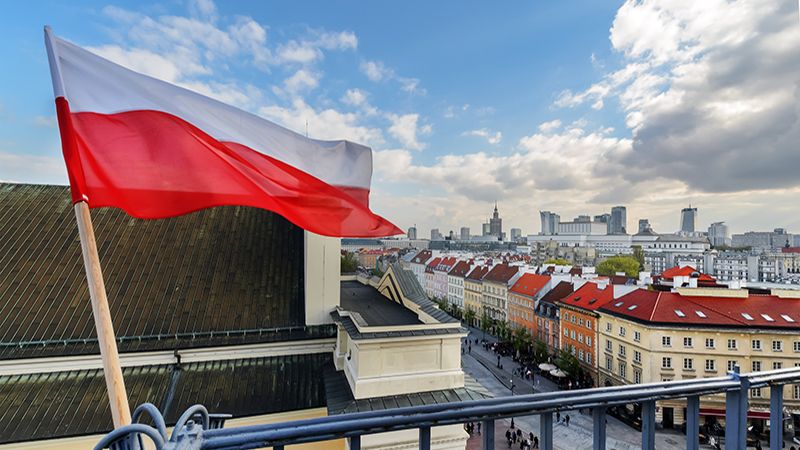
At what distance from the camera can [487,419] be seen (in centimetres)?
201

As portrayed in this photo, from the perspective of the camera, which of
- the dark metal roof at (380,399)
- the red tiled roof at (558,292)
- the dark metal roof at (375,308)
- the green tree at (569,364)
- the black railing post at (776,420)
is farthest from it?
the red tiled roof at (558,292)

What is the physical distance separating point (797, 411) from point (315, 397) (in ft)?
105

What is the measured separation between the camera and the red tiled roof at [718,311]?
1000 inches

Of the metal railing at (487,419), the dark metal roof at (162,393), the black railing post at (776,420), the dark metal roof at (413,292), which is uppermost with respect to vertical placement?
the metal railing at (487,419)

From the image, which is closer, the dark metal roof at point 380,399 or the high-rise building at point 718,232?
the dark metal roof at point 380,399

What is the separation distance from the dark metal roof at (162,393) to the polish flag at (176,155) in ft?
23.9

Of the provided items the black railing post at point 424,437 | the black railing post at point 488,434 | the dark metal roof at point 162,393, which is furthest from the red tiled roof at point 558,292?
the black railing post at point 424,437

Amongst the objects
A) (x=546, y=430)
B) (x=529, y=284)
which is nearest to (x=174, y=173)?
(x=546, y=430)

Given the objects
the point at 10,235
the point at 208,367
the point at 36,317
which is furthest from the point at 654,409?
the point at 10,235

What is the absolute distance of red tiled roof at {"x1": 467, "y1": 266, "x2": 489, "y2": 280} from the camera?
56.2 meters

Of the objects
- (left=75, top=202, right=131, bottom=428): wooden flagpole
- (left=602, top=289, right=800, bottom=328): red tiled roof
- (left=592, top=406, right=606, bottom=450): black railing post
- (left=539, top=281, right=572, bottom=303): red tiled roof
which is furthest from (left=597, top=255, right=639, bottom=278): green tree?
(left=75, top=202, right=131, bottom=428): wooden flagpole

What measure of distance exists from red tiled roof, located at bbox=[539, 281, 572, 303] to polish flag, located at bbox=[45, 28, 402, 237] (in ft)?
131

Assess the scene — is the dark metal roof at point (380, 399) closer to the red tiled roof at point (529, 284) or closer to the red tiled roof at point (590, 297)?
the red tiled roof at point (590, 297)

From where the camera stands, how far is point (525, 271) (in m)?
50.7
